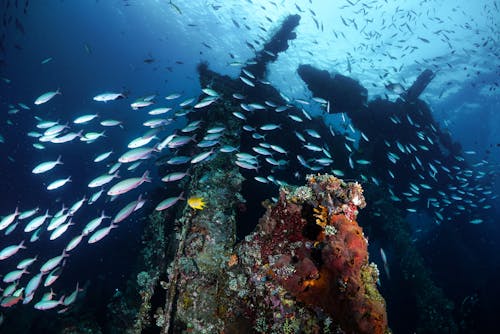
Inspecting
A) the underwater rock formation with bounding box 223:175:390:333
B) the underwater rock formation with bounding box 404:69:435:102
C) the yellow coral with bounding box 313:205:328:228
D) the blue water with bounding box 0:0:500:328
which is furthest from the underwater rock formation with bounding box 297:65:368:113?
the yellow coral with bounding box 313:205:328:228

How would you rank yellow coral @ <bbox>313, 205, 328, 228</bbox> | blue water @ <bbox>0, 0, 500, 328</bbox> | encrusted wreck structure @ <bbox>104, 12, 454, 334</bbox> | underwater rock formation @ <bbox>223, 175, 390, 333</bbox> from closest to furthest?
underwater rock formation @ <bbox>223, 175, 390, 333</bbox> → encrusted wreck structure @ <bbox>104, 12, 454, 334</bbox> → yellow coral @ <bbox>313, 205, 328, 228</bbox> → blue water @ <bbox>0, 0, 500, 328</bbox>

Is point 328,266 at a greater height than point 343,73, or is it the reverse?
point 328,266

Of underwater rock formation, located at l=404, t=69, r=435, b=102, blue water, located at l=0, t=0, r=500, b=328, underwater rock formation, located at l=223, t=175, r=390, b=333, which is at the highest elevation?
underwater rock formation, located at l=223, t=175, r=390, b=333

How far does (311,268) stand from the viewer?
366 centimetres

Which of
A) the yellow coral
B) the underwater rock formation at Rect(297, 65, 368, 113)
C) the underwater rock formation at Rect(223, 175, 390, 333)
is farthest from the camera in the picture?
the underwater rock formation at Rect(297, 65, 368, 113)

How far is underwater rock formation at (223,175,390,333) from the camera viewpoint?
3199mm

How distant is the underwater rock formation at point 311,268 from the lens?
3.20 metres

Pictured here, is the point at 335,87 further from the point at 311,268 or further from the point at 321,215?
the point at 311,268

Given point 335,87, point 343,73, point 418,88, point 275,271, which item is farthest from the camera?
point 343,73

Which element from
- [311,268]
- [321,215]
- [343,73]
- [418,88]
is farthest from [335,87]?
[343,73]

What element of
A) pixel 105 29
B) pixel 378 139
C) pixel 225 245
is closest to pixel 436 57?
pixel 378 139

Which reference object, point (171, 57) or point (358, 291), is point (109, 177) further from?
point (171, 57)

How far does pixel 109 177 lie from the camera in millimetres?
6918

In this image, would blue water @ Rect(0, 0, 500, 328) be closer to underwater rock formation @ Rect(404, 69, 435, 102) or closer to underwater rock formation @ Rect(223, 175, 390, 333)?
underwater rock formation @ Rect(404, 69, 435, 102)
